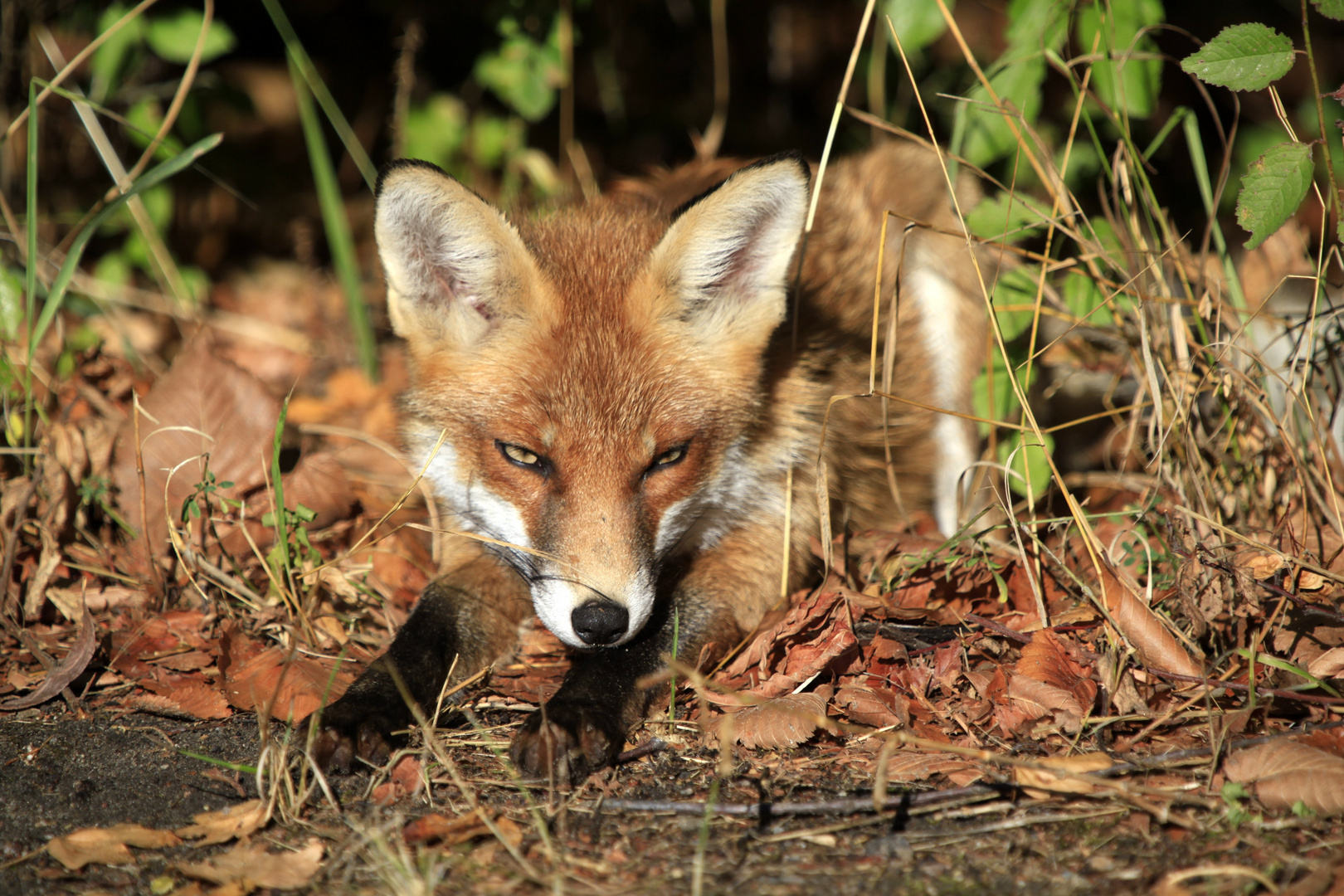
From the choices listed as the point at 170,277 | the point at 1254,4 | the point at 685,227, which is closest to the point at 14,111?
the point at 170,277

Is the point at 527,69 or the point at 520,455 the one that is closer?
the point at 520,455

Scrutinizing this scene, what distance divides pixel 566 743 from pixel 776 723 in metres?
0.46

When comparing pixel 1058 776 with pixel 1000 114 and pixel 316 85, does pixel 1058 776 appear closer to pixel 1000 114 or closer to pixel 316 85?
pixel 1000 114

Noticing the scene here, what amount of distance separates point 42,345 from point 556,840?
3.00m

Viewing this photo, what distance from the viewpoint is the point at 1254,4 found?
4.26m

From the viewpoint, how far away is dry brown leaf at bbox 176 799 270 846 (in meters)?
1.75

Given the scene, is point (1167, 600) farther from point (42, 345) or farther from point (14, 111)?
point (14, 111)

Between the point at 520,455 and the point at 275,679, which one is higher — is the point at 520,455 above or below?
above

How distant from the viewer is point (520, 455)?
2393 mm

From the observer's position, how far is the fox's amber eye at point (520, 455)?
2.38 meters

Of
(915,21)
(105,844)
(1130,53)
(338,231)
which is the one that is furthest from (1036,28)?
(105,844)

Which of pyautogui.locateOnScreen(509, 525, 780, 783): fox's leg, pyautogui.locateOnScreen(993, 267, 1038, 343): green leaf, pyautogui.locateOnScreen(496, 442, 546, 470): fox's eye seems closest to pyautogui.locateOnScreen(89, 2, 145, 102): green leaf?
pyautogui.locateOnScreen(496, 442, 546, 470): fox's eye

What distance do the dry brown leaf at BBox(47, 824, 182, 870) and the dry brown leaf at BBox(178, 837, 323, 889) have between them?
13cm

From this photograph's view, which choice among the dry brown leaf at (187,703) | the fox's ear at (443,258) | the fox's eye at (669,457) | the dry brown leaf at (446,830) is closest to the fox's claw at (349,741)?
the dry brown leaf at (446,830)
